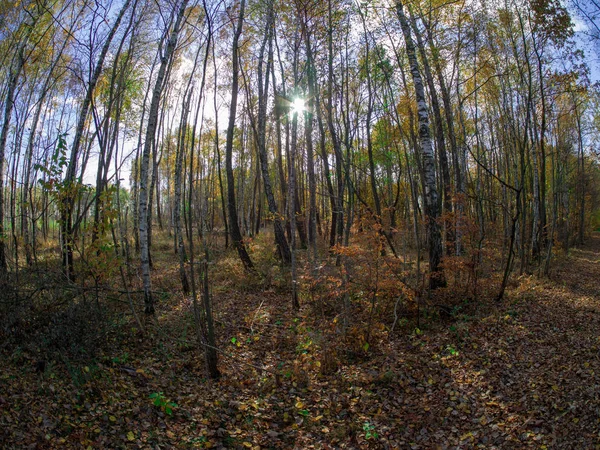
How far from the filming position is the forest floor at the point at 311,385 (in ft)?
13.1

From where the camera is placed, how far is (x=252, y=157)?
23.0 m

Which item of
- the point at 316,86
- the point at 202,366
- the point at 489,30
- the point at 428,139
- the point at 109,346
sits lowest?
the point at 202,366

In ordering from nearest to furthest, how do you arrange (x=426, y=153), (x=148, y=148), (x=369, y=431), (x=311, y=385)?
(x=369, y=431) → (x=311, y=385) → (x=148, y=148) → (x=426, y=153)

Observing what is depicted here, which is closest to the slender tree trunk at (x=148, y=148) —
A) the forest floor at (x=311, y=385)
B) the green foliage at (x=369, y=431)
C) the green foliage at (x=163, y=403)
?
the forest floor at (x=311, y=385)

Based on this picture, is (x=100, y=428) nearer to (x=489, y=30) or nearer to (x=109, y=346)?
(x=109, y=346)

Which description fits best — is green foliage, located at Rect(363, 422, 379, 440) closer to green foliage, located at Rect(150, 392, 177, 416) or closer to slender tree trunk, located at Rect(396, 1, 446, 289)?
green foliage, located at Rect(150, 392, 177, 416)

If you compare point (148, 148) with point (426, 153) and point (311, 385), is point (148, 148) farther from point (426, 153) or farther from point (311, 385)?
point (426, 153)

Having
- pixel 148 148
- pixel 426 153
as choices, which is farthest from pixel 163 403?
pixel 426 153

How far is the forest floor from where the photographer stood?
3.99 m

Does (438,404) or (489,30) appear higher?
(489,30)

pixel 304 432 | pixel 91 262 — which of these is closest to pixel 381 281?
pixel 304 432

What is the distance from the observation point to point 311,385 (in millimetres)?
5566

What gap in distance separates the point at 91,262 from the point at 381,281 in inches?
207

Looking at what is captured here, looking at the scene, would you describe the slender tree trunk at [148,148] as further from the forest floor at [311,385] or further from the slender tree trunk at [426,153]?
the slender tree trunk at [426,153]
